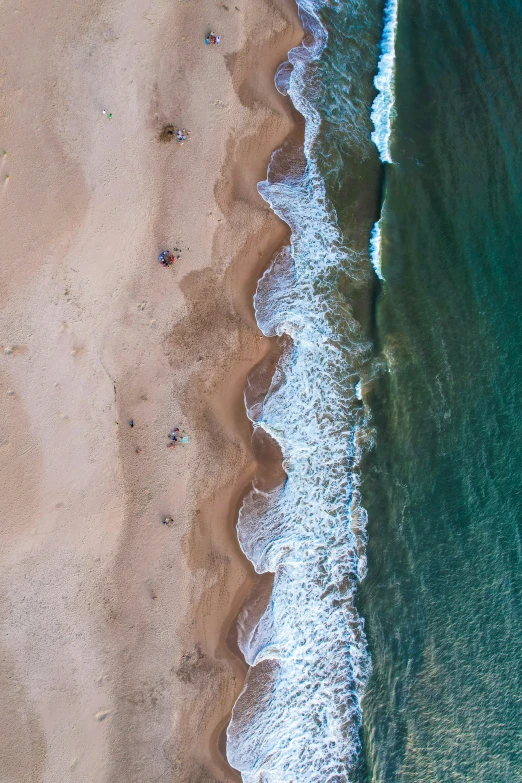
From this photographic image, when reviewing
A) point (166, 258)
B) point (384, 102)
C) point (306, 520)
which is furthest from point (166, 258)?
point (384, 102)

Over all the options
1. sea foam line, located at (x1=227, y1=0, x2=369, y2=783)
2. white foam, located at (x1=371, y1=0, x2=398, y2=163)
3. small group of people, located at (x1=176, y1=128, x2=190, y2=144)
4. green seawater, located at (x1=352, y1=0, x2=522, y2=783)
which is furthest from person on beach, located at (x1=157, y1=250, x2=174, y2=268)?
white foam, located at (x1=371, y1=0, x2=398, y2=163)

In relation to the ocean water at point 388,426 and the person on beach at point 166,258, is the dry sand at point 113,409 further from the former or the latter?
the ocean water at point 388,426

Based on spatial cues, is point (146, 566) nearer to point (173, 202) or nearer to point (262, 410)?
point (262, 410)

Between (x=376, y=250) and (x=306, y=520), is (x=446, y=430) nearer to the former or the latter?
(x=306, y=520)

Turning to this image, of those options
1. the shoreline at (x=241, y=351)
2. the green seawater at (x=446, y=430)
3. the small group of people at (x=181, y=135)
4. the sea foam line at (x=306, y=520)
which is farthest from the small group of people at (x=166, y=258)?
the green seawater at (x=446, y=430)

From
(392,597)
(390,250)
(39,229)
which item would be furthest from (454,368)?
(39,229)

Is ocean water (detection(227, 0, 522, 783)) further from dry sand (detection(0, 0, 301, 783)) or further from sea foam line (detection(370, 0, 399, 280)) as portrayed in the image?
dry sand (detection(0, 0, 301, 783))
